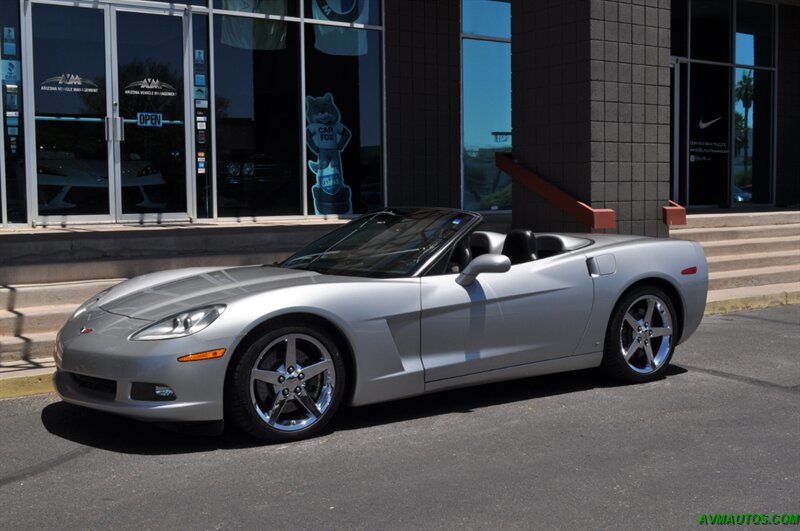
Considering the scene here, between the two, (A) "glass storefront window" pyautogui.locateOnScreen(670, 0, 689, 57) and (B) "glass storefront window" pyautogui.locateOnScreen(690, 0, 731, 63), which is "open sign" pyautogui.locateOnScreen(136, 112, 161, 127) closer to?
(A) "glass storefront window" pyautogui.locateOnScreen(670, 0, 689, 57)

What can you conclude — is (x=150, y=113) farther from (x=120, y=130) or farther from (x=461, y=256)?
(x=461, y=256)

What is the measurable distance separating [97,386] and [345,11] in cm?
968

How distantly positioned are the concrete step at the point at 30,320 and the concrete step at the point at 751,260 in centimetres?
802

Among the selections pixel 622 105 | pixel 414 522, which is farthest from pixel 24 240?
pixel 622 105

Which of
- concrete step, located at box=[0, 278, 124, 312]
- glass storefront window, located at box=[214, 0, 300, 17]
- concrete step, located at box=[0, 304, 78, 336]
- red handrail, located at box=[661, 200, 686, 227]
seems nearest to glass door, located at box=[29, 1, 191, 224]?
glass storefront window, located at box=[214, 0, 300, 17]

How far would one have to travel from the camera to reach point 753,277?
37.7 ft

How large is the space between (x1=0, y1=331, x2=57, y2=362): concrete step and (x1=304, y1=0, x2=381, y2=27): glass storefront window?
24.6ft

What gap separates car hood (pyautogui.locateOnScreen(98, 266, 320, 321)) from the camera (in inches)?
200

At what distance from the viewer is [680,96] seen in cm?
1677

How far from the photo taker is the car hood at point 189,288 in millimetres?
5082

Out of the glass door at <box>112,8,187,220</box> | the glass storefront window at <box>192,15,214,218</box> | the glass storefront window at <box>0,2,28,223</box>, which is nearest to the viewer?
the glass storefront window at <box>0,2,28,223</box>

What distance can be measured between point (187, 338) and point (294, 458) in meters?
0.87

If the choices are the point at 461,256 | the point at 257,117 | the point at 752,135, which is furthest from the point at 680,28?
the point at 461,256

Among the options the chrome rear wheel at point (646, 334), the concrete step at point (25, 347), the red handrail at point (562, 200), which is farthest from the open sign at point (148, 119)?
the chrome rear wheel at point (646, 334)
